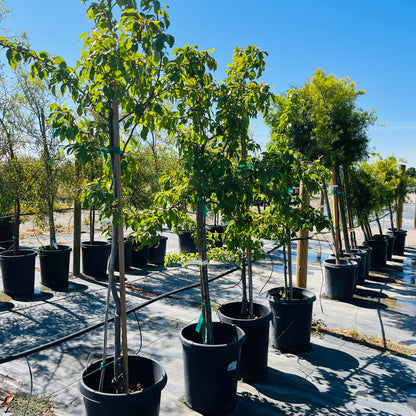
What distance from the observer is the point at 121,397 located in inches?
93.7

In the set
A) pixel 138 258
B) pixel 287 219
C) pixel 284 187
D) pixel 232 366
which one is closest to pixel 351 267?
pixel 287 219

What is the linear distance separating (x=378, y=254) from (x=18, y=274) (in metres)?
7.18

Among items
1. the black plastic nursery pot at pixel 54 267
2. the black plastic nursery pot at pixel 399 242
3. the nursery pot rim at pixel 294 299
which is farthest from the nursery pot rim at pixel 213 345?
the black plastic nursery pot at pixel 399 242

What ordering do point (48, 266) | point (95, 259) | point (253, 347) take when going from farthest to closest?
point (95, 259), point (48, 266), point (253, 347)

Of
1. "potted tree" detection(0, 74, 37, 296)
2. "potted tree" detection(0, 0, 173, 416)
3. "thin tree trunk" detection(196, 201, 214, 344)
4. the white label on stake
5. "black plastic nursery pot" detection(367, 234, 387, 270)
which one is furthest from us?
"black plastic nursery pot" detection(367, 234, 387, 270)

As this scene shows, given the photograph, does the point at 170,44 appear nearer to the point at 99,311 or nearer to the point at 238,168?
the point at 238,168

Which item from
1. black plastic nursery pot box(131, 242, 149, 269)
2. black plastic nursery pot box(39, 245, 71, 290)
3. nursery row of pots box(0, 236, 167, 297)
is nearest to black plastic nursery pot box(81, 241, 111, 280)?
nursery row of pots box(0, 236, 167, 297)

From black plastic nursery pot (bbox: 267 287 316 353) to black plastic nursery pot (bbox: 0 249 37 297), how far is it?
3888 millimetres

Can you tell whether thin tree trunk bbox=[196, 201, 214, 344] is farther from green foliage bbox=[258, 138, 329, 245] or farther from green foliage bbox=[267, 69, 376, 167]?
green foliage bbox=[267, 69, 376, 167]

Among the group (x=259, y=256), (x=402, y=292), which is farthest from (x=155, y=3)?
(x=402, y=292)

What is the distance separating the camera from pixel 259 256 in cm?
368

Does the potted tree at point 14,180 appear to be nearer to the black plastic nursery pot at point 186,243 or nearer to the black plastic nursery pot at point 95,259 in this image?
the black plastic nursery pot at point 95,259

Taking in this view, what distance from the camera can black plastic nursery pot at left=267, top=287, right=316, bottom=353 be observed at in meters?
4.36

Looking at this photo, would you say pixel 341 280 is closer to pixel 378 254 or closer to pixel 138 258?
pixel 378 254
